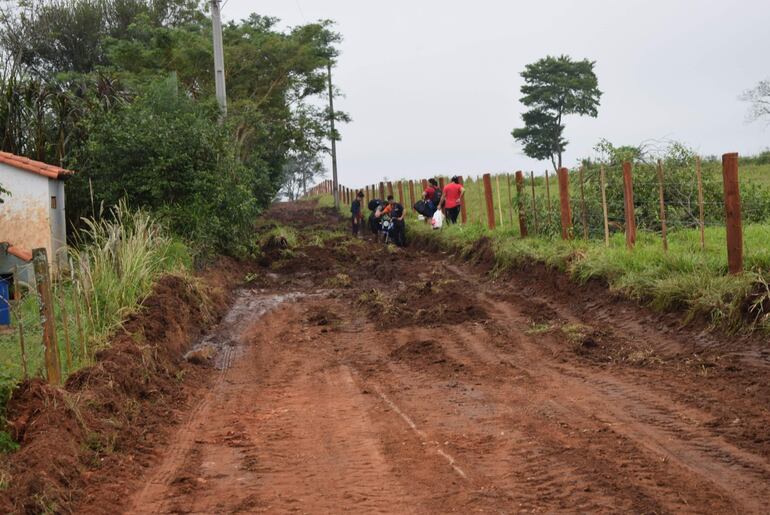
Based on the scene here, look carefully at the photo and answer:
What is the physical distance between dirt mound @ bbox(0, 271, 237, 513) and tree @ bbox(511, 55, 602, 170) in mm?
46943

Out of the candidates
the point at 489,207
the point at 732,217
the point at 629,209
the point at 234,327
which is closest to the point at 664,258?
the point at 732,217

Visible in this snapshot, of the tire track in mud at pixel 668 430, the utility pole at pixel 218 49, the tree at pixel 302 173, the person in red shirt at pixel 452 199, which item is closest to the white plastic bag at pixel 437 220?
the person in red shirt at pixel 452 199

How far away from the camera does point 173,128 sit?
19.9 m

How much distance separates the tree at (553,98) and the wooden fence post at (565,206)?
1518 inches

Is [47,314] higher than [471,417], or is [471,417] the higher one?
[47,314]

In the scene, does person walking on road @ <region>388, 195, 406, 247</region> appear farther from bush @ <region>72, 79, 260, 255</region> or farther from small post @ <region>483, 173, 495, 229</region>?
bush @ <region>72, 79, 260, 255</region>

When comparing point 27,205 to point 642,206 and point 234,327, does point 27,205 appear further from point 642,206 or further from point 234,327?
point 642,206

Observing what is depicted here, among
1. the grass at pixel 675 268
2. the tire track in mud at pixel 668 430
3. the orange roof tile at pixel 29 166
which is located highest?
the orange roof tile at pixel 29 166

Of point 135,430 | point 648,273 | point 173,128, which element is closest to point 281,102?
point 173,128

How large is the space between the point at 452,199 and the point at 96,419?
18905mm

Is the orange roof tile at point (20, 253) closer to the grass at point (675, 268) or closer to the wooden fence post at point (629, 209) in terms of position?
the grass at point (675, 268)

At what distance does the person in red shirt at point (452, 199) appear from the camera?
25.5 meters

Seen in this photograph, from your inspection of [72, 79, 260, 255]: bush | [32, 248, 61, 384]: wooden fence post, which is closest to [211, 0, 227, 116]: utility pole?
[72, 79, 260, 255]: bush

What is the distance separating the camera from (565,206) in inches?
698
